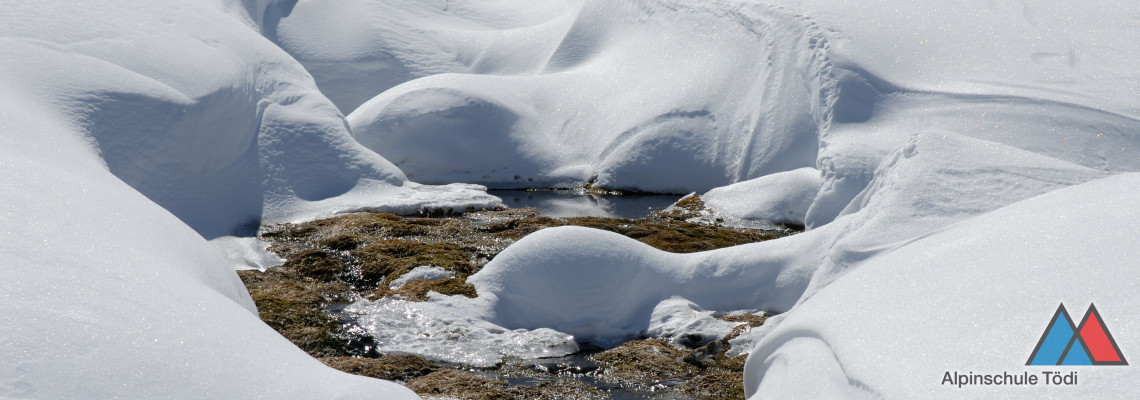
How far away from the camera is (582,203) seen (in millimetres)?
11711

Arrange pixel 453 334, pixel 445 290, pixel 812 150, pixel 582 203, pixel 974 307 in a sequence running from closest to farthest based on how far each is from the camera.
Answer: pixel 974 307 < pixel 453 334 < pixel 445 290 < pixel 812 150 < pixel 582 203

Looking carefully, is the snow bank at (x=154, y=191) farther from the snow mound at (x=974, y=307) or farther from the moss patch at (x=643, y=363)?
the moss patch at (x=643, y=363)

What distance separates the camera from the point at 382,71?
16.2 metres

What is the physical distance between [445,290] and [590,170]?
5566 millimetres

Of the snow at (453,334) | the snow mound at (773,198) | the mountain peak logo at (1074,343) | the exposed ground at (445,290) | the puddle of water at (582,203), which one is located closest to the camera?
the mountain peak logo at (1074,343)

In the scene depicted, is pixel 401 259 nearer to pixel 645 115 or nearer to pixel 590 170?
pixel 590 170

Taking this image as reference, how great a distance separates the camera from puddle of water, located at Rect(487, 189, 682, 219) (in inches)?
440

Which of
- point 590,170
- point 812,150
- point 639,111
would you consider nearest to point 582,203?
point 590,170

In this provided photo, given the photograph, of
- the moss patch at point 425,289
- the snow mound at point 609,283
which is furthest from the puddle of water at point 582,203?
the snow mound at point 609,283

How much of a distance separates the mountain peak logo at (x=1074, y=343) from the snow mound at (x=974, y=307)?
0.03 meters

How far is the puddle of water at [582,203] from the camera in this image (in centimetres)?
1116

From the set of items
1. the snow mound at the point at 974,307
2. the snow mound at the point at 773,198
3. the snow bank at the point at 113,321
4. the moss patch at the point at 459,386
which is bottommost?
the moss patch at the point at 459,386

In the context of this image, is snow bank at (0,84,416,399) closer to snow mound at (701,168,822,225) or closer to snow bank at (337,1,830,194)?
snow mound at (701,168,822,225)

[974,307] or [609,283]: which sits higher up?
[974,307]
